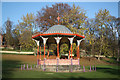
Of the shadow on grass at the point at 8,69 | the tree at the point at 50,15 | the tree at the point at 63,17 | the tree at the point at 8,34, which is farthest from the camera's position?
the tree at the point at 8,34

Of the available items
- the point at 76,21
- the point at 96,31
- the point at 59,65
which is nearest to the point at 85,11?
the point at 76,21

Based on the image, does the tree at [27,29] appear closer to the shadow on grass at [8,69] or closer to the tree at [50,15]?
the tree at [50,15]

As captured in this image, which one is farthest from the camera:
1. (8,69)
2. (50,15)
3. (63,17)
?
(50,15)

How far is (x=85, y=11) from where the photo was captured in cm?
4188

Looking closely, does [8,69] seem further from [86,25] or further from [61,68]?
[86,25]

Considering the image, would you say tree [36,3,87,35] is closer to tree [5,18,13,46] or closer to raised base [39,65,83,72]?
raised base [39,65,83,72]

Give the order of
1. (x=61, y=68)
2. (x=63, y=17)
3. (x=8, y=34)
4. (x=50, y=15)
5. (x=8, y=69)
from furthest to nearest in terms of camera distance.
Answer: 1. (x=8, y=34)
2. (x=50, y=15)
3. (x=63, y=17)
4. (x=8, y=69)
5. (x=61, y=68)

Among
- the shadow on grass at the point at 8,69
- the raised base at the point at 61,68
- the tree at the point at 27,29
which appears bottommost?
the shadow on grass at the point at 8,69

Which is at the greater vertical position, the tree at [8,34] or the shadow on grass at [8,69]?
the tree at [8,34]

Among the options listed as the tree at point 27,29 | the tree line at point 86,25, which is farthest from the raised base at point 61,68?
the tree at point 27,29

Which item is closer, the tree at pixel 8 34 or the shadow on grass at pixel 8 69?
the shadow on grass at pixel 8 69

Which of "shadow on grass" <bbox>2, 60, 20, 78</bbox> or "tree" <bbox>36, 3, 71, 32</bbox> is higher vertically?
"tree" <bbox>36, 3, 71, 32</bbox>

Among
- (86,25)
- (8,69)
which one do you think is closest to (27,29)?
(86,25)

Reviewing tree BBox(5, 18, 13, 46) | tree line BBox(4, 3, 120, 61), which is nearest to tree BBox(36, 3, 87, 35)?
tree line BBox(4, 3, 120, 61)
